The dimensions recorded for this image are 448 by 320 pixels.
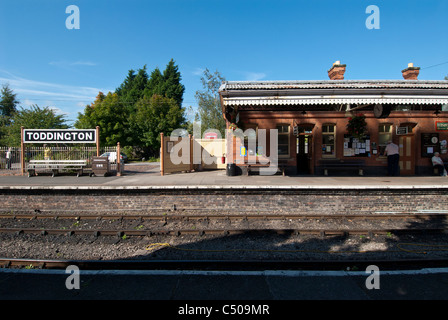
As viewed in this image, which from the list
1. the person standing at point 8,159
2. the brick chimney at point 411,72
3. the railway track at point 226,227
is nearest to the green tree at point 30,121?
the person standing at point 8,159

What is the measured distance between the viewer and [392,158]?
12.5 metres

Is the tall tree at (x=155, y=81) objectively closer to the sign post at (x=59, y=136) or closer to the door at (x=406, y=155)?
the sign post at (x=59, y=136)

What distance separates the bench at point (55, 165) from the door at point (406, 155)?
57.0 feet

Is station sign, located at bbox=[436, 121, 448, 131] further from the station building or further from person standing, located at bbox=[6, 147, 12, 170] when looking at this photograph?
person standing, located at bbox=[6, 147, 12, 170]

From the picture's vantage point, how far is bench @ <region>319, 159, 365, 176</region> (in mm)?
12734

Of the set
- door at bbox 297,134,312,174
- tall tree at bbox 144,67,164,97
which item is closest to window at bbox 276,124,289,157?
door at bbox 297,134,312,174

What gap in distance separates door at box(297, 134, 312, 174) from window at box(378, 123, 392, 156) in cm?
384

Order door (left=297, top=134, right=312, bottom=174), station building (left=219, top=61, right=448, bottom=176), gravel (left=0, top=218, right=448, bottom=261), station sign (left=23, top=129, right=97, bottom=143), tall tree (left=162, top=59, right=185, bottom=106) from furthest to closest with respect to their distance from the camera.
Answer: tall tree (left=162, top=59, right=185, bottom=106), door (left=297, top=134, right=312, bottom=174), station sign (left=23, top=129, right=97, bottom=143), station building (left=219, top=61, right=448, bottom=176), gravel (left=0, top=218, right=448, bottom=261)

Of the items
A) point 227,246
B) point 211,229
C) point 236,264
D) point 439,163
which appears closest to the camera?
point 236,264

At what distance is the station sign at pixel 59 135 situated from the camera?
13289 millimetres

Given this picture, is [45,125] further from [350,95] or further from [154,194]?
[350,95]

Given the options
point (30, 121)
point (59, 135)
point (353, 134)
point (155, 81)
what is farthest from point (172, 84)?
point (353, 134)

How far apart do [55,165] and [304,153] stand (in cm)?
1385

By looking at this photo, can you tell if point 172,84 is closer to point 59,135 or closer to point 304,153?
point 59,135
